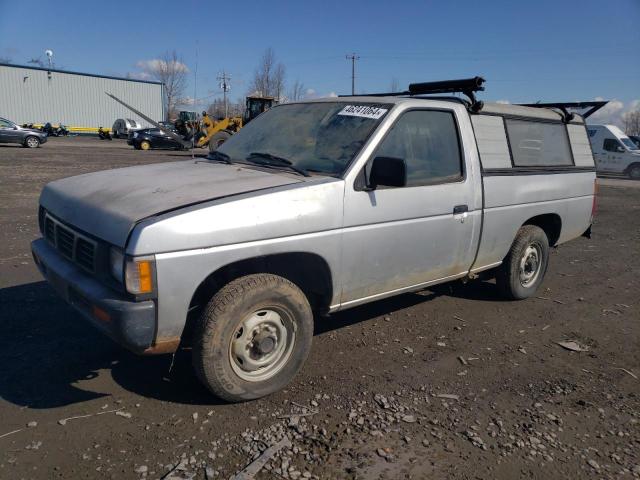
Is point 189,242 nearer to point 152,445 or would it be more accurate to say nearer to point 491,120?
point 152,445

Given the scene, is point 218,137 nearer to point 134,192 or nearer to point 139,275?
point 134,192

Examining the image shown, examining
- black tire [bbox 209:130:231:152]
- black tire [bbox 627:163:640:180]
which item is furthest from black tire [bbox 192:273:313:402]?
black tire [bbox 627:163:640:180]

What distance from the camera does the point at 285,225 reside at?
3.06 metres

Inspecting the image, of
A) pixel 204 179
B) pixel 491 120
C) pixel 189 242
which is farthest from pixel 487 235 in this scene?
pixel 189 242

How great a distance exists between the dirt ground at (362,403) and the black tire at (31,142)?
24.5 meters

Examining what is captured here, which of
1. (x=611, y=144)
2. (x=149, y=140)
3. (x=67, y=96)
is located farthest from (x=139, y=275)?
(x=67, y=96)

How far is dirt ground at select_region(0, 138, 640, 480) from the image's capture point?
2.64m

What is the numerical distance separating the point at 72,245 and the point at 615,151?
24692mm

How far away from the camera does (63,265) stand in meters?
3.18

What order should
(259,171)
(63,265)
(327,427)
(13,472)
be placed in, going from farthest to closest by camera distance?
(259,171), (63,265), (327,427), (13,472)

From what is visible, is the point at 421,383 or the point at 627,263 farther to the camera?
the point at 627,263

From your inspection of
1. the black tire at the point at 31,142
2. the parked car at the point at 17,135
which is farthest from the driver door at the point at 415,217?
the black tire at the point at 31,142

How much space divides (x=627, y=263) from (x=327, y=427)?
20.5ft

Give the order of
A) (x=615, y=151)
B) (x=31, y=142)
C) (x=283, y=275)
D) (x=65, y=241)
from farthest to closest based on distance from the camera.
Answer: (x=31, y=142), (x=615, y=151), (x=283, y=275), (x=65, y=241)
